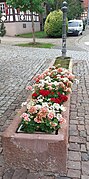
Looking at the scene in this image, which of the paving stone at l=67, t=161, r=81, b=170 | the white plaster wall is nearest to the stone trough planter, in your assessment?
the paving stone at l=67, t=161, r=81, b=170

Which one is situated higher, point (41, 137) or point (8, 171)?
point (41, 137)

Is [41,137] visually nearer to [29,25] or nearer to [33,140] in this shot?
[33,140]

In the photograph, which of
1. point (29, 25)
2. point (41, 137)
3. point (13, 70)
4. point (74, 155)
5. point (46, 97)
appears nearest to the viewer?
point (41, 137)

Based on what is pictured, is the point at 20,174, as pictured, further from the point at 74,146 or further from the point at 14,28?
the point at 14,28

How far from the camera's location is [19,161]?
297 cm

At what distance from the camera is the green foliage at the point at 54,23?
22.3 meters

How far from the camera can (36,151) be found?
2859 mm

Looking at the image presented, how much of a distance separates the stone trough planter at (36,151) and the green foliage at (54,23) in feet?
67.1

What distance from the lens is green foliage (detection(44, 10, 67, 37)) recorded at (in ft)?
73.0

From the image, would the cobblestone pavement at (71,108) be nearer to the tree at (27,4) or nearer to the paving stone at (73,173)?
the paving stone at (73,173)

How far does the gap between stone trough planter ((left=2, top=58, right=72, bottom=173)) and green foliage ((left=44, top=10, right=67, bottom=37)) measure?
20456 mm

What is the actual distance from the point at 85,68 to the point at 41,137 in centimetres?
675

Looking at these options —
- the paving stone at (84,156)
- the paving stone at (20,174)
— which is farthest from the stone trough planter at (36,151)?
the paving stone at (84,156)

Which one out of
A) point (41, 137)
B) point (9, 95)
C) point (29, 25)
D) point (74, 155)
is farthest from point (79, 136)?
point (29, 25)
